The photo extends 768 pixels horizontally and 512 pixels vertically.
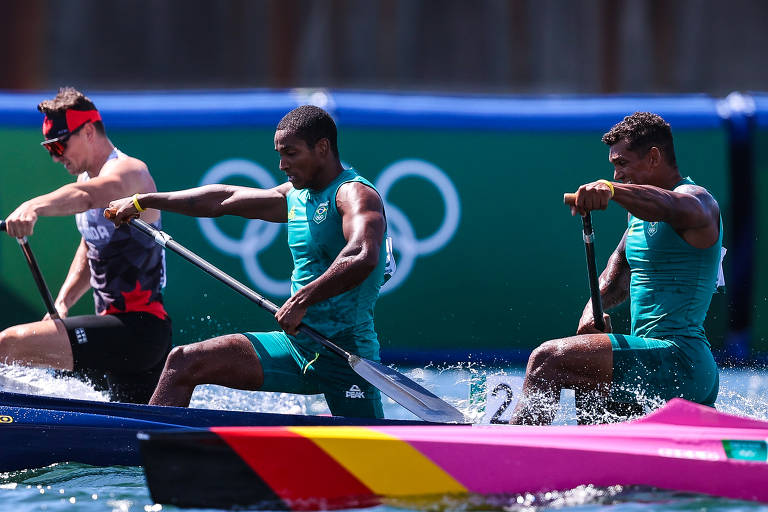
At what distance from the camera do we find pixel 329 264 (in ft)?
17.4

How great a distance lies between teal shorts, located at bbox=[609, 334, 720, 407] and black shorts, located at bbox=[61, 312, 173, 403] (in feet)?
7.34

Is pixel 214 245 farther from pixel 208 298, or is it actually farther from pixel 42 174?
pixel 42 174

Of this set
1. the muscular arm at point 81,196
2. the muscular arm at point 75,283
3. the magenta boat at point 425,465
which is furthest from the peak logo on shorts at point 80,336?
the magenta boat at point 425,465

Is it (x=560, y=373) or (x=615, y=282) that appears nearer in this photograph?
(x=560, y=373)

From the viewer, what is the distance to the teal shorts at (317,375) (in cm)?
529

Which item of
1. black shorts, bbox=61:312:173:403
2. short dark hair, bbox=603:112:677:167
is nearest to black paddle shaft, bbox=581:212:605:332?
short dark hair, bbox=603:112:677:167

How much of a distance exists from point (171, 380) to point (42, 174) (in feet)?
10.9

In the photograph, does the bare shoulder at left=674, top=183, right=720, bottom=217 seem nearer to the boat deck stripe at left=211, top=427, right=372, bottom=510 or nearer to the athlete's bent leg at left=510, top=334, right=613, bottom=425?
the athlete's bent leg at left=510, top=334, right=613, bottom=425

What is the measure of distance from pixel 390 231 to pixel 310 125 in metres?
2.86

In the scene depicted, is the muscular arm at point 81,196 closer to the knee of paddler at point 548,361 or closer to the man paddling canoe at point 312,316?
the man paddling canoe at point 312,316

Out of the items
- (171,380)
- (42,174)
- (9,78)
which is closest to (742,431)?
(171,380)

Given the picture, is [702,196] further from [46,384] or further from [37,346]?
[46,384]

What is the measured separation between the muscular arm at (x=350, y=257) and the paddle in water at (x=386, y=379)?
0.43 feet

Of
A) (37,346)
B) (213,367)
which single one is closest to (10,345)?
(37,346)
